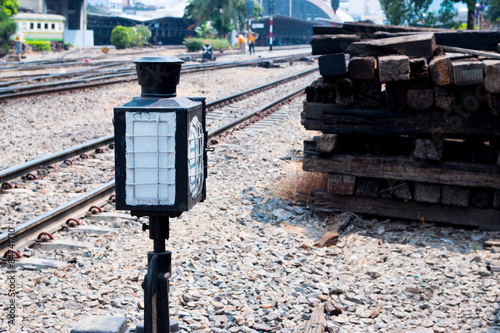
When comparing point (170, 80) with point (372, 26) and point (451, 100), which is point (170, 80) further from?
point (372, 26)

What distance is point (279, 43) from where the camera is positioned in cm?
8181

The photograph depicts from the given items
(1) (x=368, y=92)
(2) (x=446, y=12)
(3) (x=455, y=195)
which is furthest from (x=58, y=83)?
(2) (x=446, y=12)

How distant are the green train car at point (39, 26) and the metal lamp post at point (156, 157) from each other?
41867mm

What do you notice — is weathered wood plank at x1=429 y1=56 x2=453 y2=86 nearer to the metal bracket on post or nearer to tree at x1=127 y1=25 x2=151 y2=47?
the metal bracket on post

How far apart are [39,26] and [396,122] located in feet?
140

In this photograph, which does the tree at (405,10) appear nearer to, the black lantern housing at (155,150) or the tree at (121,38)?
the tree at (121,38)

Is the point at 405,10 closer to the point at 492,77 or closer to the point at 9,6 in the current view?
the point at 9,6

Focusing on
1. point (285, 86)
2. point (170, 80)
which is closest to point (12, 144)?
point (170, 80)

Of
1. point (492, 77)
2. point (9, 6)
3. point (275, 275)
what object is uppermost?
point (9, 6)

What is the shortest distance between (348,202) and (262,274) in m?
1.93

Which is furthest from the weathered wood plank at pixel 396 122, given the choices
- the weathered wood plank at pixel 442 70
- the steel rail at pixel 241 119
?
the steel rail at pixel 241 119

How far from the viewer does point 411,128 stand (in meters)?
5.75

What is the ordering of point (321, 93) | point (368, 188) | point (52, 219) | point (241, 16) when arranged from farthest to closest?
point (241, 16)
point (321, 93)
point (368, 188)
point (52, 219)

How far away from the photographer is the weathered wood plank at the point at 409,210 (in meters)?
5.65
